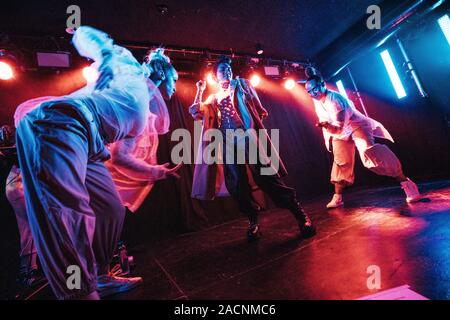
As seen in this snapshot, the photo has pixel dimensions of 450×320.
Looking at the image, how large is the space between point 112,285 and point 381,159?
3.68 meters

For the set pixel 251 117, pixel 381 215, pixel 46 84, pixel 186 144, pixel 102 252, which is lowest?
pixel 381 215

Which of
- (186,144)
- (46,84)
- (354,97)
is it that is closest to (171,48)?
(186,144)

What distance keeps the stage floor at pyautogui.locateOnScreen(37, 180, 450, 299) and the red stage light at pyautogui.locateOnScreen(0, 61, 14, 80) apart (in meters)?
3.82

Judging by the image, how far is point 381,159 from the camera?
331cm

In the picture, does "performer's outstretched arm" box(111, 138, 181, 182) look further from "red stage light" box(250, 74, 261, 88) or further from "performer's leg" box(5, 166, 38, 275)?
"red stage light" box(250, 74, 261, 88)

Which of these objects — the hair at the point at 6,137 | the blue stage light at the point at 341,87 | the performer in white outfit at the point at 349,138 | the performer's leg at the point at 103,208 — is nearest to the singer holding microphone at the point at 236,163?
the performer's leg at the point at 103,208

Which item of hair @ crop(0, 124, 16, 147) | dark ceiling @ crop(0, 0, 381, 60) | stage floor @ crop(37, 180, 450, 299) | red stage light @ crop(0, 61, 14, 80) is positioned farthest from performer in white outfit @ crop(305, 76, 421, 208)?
red stage light @ crop(0, 61, 14, 80)

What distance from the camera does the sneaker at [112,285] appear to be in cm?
177

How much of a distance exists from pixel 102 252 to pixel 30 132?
3.57ft

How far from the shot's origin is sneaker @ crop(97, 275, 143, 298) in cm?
177

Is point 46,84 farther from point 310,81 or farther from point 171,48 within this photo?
point 310,81

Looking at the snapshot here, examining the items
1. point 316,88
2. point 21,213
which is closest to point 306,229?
point 316,88
